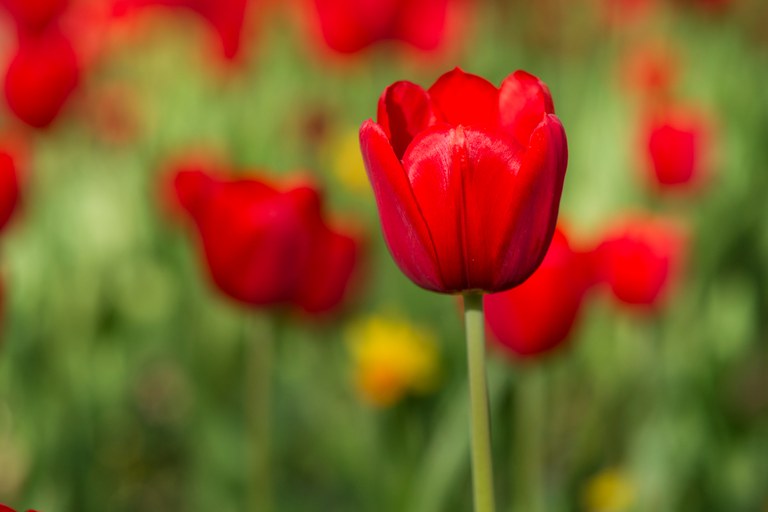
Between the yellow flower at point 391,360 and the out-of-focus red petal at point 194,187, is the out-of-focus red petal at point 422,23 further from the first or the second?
the out-of-focus red petal at point 194,187

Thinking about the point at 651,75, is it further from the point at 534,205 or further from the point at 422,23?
the point at 534,205

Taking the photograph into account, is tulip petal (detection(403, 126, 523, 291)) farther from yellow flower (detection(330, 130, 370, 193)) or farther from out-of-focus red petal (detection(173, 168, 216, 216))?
→ yellow flower (detection(330, 130, 370, 193))

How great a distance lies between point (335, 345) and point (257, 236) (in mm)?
756

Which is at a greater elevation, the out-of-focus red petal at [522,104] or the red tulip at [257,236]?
the out-of-focus red petal at [522,104]

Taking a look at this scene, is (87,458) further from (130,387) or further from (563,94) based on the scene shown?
(563,94)

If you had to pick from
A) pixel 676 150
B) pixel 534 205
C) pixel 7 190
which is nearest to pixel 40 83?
pixel 7 190

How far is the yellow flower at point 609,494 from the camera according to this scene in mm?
1176

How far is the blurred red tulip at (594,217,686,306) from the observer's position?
117 centimetres

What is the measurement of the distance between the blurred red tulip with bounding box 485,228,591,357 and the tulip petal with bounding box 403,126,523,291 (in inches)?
15.9

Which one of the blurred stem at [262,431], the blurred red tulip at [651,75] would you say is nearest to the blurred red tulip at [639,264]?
the blurred stem at [262,431]

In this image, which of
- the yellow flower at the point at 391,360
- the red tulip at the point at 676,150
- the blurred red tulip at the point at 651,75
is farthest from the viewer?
the blurred red tulip at the point at 651,75

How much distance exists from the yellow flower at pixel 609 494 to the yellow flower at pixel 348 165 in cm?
91

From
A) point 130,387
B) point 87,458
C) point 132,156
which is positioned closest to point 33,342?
point 130,387

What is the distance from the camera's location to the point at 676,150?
4.96 feet
